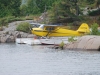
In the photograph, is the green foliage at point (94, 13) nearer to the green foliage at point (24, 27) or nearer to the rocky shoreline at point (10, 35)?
the green foliage at point (24, 27)

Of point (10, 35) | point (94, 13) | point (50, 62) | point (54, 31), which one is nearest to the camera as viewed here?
point (50, 62)

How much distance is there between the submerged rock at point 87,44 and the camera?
44.4 metres

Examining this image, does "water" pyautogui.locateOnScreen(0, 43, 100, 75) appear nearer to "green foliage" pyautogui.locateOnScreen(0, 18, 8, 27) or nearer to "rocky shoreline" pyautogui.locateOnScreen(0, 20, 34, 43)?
"rocky shoreline" pyautogui.locateOnScreen(0, 20, 34, 43)

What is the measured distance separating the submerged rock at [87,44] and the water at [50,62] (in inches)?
55.8

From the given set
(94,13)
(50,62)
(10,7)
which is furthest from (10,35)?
(50,62)

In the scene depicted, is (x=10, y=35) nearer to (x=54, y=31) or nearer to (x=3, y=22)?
(x=54, y=31)

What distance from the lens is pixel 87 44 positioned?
4509cm

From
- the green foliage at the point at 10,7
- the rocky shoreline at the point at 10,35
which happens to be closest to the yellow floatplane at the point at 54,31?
the rocky shoreline at the point at 10,35

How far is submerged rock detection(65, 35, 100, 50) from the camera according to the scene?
→ 1748 inches

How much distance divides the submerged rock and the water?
1.42m

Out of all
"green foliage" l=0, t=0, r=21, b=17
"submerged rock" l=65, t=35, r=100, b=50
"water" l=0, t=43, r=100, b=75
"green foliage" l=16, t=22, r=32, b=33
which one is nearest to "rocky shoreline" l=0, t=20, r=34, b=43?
"green foliage" l=16, t=22, r=32, b=33

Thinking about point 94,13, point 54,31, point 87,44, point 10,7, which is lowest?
point 87,44

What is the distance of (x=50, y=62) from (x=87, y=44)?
8615 millimetres

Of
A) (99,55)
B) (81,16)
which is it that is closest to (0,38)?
(81,16)
